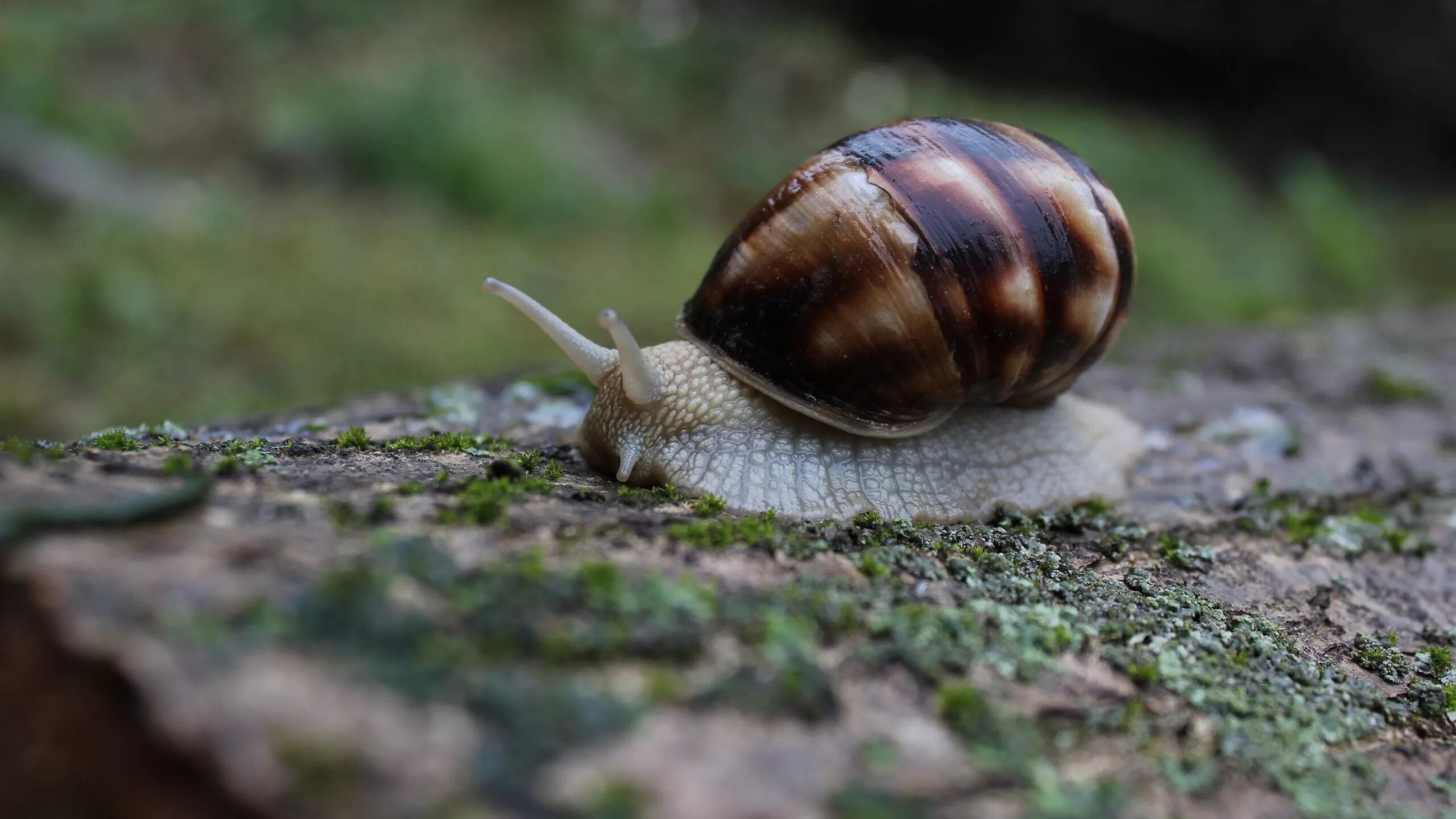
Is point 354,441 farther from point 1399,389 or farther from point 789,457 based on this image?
point 1399,389

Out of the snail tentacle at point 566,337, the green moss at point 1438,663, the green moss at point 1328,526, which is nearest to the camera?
the green moss at point 1438,663

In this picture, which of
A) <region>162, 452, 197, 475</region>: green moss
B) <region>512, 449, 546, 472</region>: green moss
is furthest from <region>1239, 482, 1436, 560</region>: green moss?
<region>162, 452, 197, 475</region>: green moss

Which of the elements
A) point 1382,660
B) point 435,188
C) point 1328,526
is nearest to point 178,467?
point 1382,660

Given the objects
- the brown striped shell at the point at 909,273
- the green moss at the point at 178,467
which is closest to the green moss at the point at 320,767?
the green moss at the point at 178,467

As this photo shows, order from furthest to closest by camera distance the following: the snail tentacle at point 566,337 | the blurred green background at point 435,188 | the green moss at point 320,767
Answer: the blurred green background at point 435,188 < the snail tentacle at point 566,337 < the green moss at point 320,767

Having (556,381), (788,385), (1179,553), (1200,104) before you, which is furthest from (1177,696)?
(1200,104)

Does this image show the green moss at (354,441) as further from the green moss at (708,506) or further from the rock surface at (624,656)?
the green moss at (708,506)
